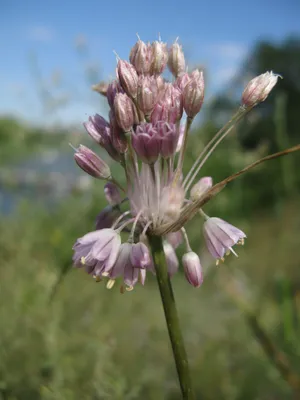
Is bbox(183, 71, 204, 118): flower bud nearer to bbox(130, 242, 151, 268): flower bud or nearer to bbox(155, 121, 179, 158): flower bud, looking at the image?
bbox(155, 121, 179, 158): flower bud

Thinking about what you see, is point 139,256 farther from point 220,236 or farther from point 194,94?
point 194,94

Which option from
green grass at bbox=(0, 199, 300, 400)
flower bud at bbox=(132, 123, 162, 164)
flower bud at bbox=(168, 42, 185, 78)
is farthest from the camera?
green grass at bbox=(0, 199, 300, 400)

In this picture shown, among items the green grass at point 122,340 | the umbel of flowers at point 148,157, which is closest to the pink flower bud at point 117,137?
the umbel of flowers at point 148,157

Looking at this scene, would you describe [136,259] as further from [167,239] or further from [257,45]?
[257,45]

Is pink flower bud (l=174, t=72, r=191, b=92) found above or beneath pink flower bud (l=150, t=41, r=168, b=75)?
beneath

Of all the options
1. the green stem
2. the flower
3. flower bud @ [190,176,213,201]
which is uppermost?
flower bud @ [190,176,213,201]

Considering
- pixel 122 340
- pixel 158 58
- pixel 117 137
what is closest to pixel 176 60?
pixel 158 58

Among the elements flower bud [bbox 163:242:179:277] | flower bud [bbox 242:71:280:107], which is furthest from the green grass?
flower bud [bbox 242:71:280:107]

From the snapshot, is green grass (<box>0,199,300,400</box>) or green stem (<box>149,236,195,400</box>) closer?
green stem (<box>149,236,195,400</box>)
